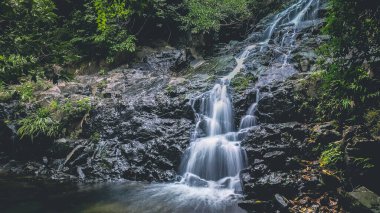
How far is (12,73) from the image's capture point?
11.3ft

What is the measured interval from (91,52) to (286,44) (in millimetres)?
9056

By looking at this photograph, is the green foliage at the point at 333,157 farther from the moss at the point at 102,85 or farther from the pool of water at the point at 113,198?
the moss at the point at 102,85

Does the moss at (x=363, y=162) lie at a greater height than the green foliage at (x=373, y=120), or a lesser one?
lesser

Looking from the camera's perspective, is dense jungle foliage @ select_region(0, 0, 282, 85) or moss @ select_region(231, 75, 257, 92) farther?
dense jungle foliage @ select_region(0, 0, 282, 85)

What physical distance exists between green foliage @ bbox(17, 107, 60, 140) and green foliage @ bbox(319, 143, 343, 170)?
835cm

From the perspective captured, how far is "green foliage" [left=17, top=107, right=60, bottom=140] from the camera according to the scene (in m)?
10.1

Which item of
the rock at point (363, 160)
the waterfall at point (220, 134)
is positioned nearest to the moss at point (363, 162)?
the rock at point (363, 160)

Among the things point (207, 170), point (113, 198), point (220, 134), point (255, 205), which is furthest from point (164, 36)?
point (255, 205)

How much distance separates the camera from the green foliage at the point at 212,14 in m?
14.8

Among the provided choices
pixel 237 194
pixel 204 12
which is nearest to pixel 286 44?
pixel 204 12

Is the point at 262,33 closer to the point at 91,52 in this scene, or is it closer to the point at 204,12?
the point at 204,12

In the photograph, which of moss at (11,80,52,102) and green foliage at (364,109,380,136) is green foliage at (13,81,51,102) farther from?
green foliage at (364,109,380,136)

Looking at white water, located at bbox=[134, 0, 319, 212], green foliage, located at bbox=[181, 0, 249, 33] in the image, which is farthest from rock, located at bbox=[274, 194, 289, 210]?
green foliage, located at bbox=[181, 0, 249, 33]

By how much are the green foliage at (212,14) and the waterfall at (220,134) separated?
2.95 metres
